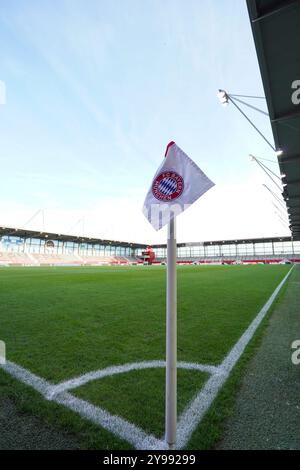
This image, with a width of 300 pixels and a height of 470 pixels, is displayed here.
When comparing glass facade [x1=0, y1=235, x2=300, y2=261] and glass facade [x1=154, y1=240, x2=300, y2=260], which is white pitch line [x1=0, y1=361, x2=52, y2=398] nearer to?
glass facade [x1=0, y1=235, x2=300, y2=261]

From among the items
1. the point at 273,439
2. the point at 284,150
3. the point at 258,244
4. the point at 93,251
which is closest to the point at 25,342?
the point at 273,439

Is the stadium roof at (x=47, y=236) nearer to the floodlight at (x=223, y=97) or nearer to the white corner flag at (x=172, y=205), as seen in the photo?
the floodlight at (x=223, y=97)

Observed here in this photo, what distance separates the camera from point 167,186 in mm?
2051

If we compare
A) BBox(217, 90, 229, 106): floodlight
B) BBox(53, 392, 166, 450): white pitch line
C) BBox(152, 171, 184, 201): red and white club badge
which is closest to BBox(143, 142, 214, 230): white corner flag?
BBox(152, 171, 184, 201): red and white club badge

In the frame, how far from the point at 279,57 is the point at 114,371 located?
743cm

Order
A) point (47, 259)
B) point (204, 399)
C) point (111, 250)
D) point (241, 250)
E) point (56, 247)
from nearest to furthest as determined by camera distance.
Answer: point (204, 399)
point (47, 259)
point (56, 247)
point (241, 250)
point (111, 250)

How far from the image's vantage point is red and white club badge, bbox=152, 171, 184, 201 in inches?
79.0

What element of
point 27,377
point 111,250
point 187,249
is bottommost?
point 27,377

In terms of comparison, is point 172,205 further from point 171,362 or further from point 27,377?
point 27,377

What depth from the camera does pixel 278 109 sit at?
7.84 meters

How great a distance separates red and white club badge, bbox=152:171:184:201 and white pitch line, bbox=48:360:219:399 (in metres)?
2.31

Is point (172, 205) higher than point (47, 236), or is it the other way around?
point (47, 236)

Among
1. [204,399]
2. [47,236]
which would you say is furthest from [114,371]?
[47,236]

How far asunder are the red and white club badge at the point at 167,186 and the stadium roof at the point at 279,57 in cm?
488
